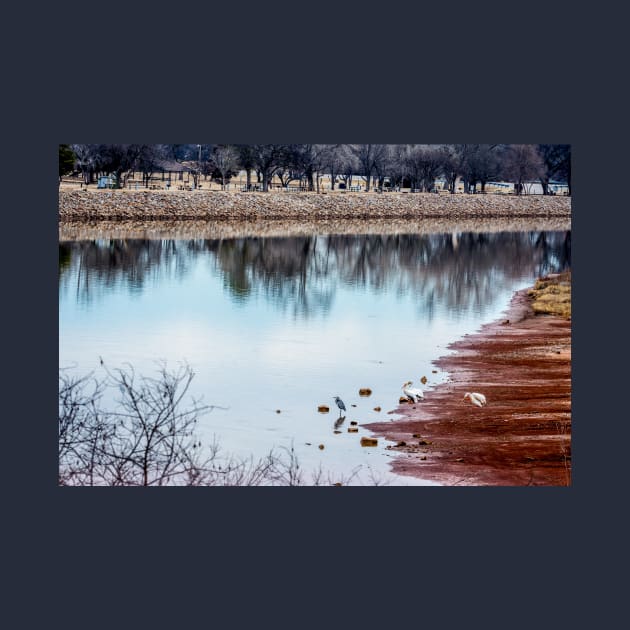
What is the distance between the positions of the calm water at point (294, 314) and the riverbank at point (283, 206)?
132 cm

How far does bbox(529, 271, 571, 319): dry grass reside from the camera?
983 inches

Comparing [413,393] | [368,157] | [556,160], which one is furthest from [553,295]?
[556,160]

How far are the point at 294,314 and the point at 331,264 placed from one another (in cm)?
575

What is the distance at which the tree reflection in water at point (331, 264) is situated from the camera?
26.4 m

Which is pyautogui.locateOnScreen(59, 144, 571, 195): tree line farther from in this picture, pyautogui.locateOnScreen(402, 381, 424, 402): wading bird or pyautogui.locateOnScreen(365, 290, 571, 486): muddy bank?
pyautogui.locateOnScreen(402, 381, 424, 402): wading bird

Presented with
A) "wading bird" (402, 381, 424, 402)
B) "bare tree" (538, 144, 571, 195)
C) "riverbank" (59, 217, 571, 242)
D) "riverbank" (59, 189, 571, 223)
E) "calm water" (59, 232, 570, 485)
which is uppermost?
"bare tree" (538, 144, 571, 195)

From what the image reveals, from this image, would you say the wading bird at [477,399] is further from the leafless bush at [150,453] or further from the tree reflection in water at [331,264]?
the tree reflection in water at [331,264]

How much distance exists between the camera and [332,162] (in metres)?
18.9

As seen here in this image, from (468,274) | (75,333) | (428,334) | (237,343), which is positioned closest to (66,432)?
(75,333)

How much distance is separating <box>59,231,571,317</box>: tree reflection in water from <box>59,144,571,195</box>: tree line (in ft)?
16.1

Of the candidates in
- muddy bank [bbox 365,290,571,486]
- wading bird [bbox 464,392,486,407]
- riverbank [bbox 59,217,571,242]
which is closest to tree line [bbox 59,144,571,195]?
muddy bank [bbox 365,290,571,486]

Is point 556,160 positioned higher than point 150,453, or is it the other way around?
point 556,160

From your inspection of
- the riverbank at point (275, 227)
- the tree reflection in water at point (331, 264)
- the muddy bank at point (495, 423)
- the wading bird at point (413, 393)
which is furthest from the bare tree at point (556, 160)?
the tree reflection in water at point (331, 264)

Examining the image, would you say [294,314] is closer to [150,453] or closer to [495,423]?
[495,423]
